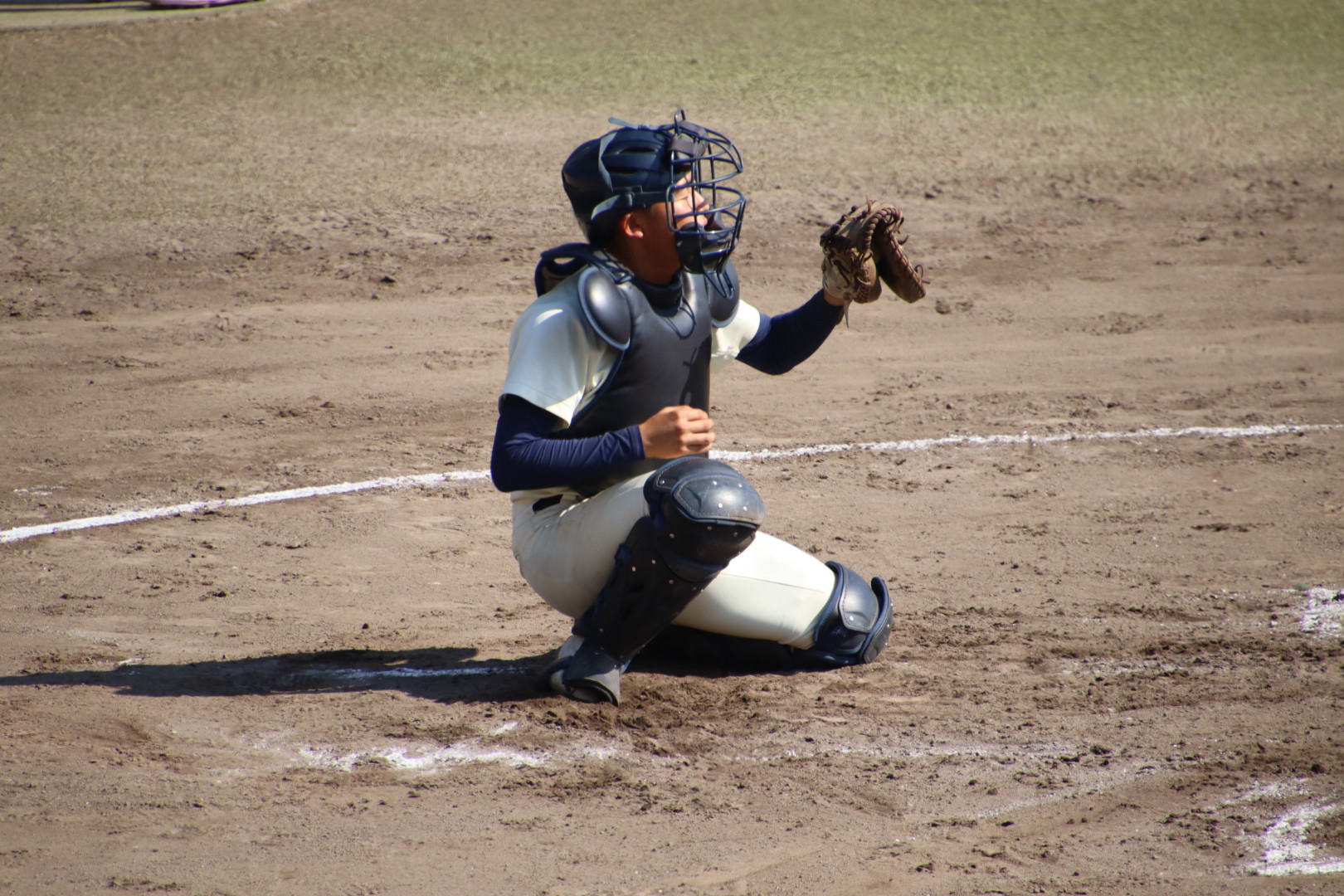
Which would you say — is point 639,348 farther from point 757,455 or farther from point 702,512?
point 757,455

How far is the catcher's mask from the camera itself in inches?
135

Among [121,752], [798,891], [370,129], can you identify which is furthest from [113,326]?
[798,891]

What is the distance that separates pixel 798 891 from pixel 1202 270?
21.8 ft

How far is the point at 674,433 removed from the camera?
320 centimetres

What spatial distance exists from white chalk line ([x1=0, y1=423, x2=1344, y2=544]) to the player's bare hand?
227cm

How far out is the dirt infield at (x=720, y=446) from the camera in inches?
116

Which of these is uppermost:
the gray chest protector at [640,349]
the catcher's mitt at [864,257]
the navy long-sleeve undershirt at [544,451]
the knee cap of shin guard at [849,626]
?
the catcher's mitt at [864,257]

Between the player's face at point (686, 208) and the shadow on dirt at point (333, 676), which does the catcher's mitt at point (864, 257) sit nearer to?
the player's face at point (686, 208)

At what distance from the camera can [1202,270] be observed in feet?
26.9

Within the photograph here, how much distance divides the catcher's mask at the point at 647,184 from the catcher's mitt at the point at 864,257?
12.7 inches

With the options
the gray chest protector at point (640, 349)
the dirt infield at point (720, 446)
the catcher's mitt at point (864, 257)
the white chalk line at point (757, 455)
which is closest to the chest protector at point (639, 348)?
the gray chest protector at point (640, 349)

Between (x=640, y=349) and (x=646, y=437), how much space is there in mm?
303

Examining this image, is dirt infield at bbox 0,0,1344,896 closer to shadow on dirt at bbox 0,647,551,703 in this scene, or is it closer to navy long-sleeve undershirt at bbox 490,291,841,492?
shadow on dirt at bbox 0,647,551,703

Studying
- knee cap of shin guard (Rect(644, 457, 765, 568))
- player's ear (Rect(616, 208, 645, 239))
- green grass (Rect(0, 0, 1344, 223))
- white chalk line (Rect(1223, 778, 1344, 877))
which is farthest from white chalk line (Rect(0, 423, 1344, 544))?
green grass (Rect(0, 0, 1344, 223))
